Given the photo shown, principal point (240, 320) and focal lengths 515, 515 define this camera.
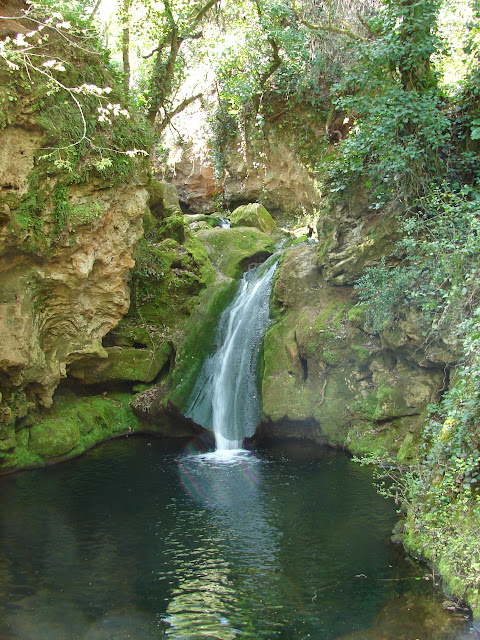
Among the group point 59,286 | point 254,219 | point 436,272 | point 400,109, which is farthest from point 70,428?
point 254,219

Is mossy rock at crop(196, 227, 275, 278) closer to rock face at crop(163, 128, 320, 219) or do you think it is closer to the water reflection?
rock face at crop(163, 128, 320, 219)

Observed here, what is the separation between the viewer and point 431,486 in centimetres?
612

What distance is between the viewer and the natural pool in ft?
16.2

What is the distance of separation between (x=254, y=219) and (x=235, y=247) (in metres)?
2.29

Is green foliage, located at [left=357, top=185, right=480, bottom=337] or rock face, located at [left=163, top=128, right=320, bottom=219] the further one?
rock face, located at [left=163, top=128, right=320, bottom=219]

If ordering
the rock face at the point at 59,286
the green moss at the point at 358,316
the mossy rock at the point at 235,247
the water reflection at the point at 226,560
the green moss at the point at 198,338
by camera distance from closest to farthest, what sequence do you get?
1. the water reflection at the point at 226,560
2. the rock face at the point at 59,286
3. the green moss at the point at 358,316
4. the green moss at the point at 198,338
5. the mossy rock at the point at 235,247

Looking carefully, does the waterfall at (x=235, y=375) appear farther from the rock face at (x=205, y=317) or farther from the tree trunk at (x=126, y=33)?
the tree trunk at (x=126, y=33)

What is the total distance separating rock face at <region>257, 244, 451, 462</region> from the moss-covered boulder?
456 centimetres

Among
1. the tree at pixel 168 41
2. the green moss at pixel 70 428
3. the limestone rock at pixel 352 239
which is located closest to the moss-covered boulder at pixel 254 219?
the tree at pixel 168 41

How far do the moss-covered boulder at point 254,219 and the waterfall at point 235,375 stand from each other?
3.61 meters

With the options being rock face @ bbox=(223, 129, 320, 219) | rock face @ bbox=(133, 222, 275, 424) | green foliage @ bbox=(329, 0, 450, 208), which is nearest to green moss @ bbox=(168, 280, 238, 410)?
rock face @ bbox=(133, 222, 275, 424)

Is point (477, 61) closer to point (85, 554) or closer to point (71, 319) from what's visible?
point (71, 319)

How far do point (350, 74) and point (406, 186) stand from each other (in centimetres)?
290

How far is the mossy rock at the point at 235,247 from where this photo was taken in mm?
14547
